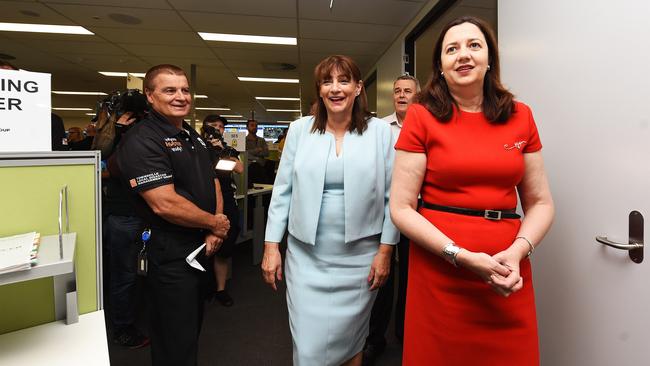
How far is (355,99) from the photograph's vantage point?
1376 mm

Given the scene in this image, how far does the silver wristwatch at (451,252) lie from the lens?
3.01 ft

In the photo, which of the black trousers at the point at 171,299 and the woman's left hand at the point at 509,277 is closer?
the woman's left hand at the point at 509,277

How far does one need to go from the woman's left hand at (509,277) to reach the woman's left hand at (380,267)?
1.40ft

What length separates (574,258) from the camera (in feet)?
4.25

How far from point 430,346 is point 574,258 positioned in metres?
0.65

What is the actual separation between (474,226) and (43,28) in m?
5.39

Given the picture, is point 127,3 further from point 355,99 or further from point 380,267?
point 380,267

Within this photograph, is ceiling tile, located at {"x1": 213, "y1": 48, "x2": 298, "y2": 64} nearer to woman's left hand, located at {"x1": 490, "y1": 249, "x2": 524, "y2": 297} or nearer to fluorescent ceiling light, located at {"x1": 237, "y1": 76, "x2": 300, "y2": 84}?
fluorescent ceiling light, located at {"x1": 237, "y1": 76, "x2": 300, "y2": 84}

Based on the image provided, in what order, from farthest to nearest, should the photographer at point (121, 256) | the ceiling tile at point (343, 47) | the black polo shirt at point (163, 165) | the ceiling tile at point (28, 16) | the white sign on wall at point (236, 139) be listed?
the ceiling tile at point (343, 47), the white sign on wall at point (236, 139), the ceiling tile at point (28, 16), the photographer at point (121, 256), the black polo shirt at point (163, 165)

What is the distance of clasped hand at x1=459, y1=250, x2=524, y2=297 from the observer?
0.88 m

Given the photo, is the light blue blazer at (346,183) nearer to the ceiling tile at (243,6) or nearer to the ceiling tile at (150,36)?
the ceiling tile at (243,6)

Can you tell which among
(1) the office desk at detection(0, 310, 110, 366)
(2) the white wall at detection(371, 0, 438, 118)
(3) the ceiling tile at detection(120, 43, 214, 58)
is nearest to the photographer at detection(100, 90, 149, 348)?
(1) the office desk at detection(0, 310, 110, 366)

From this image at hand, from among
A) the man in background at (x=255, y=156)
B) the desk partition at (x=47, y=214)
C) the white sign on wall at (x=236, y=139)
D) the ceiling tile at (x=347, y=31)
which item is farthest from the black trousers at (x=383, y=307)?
the man in background at (x=255, y=156)

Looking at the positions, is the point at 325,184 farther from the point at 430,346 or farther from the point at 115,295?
the point at 115,295
